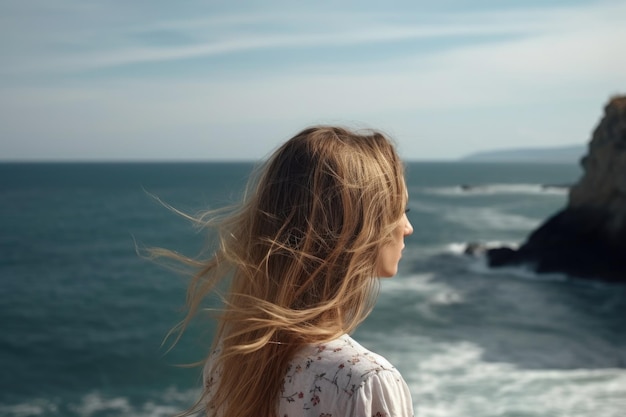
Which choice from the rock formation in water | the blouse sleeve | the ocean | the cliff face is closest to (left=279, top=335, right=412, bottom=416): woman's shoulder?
the blouse sleeve

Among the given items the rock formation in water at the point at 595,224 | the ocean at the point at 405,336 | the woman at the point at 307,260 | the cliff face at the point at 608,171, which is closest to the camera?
the woman at the point at 307,260

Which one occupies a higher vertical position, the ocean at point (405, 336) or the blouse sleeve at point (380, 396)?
the blouse sleeve at point (380, 396)

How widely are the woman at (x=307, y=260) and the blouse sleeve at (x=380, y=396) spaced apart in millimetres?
112

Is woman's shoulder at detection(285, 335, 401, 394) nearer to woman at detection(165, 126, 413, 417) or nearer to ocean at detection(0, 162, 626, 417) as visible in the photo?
woman at detection(165, 126, 413, 417)

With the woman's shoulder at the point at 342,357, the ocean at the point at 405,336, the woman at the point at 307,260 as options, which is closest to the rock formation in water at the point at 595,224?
the ocean at the point at 405,336

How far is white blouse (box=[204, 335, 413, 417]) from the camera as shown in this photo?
1.44 metres

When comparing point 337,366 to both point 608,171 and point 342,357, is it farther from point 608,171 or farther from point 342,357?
point 608,171

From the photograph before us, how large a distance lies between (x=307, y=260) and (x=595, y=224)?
23041 mm

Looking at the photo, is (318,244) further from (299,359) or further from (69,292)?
(69,292)

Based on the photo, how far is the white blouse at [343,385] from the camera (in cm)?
144

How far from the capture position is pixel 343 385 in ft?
4.80

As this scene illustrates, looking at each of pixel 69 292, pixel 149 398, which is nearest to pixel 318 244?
pixel 149 398

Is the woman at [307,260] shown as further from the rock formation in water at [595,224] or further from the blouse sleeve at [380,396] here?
the rock formation in water at [595,224]

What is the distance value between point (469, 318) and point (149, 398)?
27.6 ft
